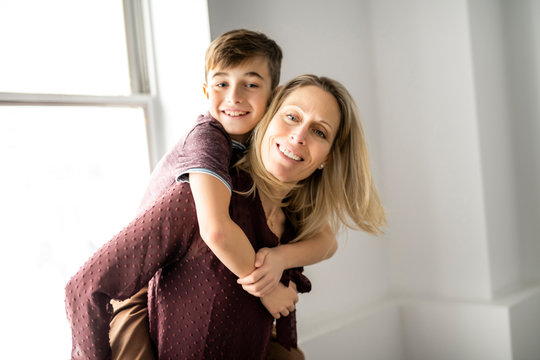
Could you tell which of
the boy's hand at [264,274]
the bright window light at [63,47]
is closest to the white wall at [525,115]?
the boy's hand at [264,274]

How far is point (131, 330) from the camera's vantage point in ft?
4.61

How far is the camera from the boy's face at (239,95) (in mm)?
1553

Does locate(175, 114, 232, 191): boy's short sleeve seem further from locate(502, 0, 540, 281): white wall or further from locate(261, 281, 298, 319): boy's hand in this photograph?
locate(502, 0, 540, 281): white wall

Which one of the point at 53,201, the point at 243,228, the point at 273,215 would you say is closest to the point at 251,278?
the point at 243,228

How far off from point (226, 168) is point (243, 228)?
0.62 feet

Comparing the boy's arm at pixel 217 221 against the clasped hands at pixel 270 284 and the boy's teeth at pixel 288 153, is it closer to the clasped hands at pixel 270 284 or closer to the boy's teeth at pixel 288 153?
the clasped hands at pixel 270 284

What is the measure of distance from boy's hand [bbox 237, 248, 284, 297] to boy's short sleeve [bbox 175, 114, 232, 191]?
8.6 inches

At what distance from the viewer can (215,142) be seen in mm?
1369

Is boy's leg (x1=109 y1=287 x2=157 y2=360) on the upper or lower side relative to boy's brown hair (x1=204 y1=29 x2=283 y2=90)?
lower

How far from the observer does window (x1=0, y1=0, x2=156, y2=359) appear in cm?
178

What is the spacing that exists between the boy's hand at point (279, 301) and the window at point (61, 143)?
89 centimetres

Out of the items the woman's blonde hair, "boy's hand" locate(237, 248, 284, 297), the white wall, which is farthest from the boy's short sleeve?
the white wall

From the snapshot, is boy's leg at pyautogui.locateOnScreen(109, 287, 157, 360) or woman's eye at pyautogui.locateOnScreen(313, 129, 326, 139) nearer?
boy's leg at pyautogui.locateOnScreen(109, 287, 157, 360)

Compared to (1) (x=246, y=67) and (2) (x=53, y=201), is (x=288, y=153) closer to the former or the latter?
(1) (x=246, y=67)
